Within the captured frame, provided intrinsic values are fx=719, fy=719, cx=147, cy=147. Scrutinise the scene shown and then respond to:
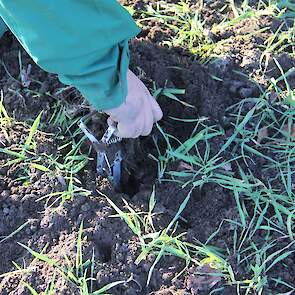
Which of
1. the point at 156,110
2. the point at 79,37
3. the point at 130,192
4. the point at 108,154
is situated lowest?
the point at 130,192

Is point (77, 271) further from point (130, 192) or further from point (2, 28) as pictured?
point (2, 28)

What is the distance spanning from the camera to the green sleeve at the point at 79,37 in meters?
1.60

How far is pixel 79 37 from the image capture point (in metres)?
1.62

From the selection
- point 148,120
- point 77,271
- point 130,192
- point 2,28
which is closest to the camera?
point 77,271

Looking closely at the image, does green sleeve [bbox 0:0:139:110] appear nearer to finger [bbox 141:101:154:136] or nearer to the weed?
finger [bbox 141:101:154:136]

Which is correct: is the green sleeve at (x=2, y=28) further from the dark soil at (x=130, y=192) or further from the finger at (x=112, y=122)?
the finger at (x=112, y=122)

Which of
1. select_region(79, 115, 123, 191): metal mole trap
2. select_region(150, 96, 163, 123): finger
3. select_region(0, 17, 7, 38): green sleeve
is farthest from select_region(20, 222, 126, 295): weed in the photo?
select_region(0, 17, 7, 38): green sleeve

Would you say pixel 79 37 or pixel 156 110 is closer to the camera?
pixel 79 37

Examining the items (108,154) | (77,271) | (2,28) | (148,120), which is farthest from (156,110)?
(2,28)

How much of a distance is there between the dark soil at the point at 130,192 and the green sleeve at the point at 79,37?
0.34 m

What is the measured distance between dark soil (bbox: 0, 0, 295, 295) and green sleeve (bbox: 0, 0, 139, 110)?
342 mm

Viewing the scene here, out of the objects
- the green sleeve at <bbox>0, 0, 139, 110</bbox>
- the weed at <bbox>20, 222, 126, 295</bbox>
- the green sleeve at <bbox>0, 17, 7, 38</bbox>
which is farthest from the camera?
the green sleeve at <bbox>0, 17, 7, 38</bbox>

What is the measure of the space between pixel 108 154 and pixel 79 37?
1.42 feet

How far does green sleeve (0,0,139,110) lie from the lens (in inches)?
63.1
